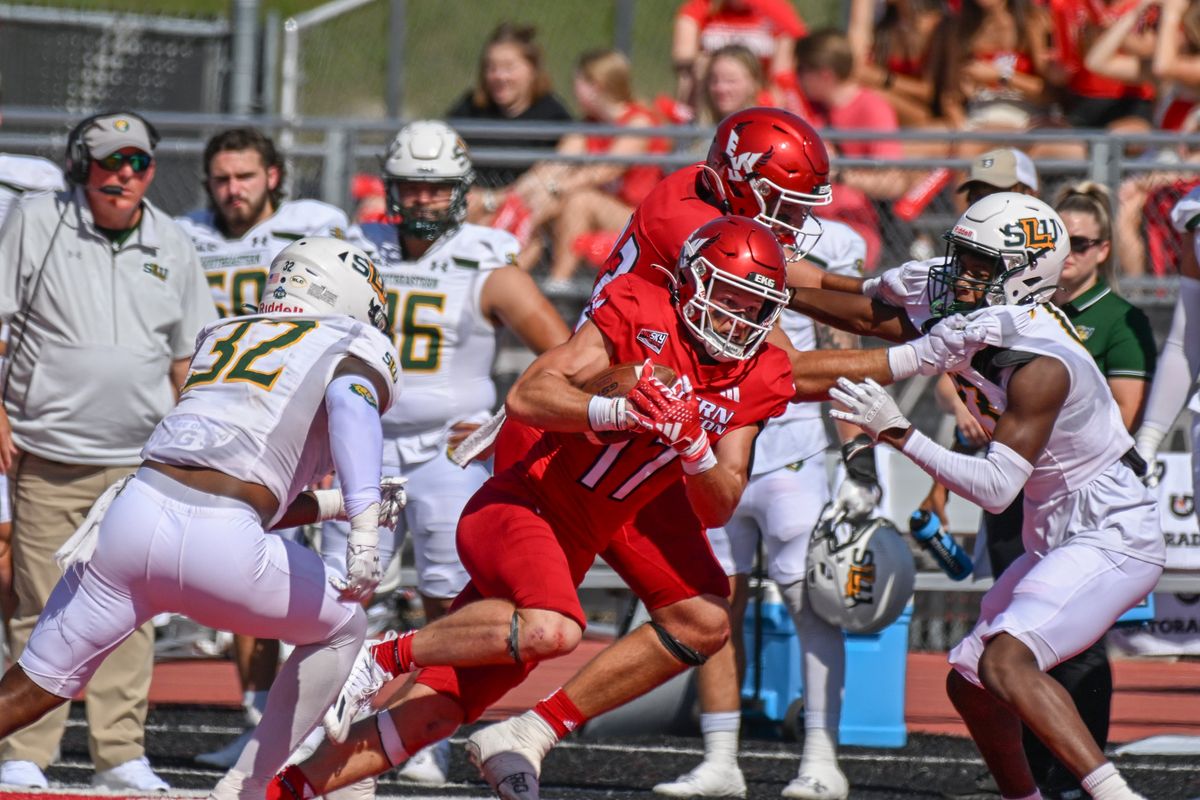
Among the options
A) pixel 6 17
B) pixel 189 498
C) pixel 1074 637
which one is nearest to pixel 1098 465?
pixel 1074 637

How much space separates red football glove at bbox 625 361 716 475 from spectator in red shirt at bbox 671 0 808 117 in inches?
231

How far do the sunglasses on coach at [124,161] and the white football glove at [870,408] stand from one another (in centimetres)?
257

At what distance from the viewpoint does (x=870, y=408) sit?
4.97 m

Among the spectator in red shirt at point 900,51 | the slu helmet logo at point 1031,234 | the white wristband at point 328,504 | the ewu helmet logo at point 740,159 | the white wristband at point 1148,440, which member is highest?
the spectator in red shirt at point 900,51

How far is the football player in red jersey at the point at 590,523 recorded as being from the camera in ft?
15.2

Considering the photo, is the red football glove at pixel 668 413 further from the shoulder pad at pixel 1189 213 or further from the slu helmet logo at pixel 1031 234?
the shoulder pad at pixel 1189 213

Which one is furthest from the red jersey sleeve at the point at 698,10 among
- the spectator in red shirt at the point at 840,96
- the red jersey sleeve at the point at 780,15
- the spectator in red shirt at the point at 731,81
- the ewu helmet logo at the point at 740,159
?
the ewu helmet logo at the point at 740,159

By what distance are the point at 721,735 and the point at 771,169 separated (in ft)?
6.39

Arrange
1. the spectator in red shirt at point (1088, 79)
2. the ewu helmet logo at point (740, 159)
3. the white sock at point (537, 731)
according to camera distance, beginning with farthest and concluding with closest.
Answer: the spectator in red shirt at point (1088, 79), the ewu helmet logo at point (740, 159), the white sock at point (537, 731)

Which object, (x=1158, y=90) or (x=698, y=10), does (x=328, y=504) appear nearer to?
(x=1158, y=90)

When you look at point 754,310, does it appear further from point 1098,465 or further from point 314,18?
point 314,18

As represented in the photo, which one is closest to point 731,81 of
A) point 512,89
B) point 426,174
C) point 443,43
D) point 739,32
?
point 512,89

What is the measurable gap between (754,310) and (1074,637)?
1.29m

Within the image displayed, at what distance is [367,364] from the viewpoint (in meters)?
4.57
